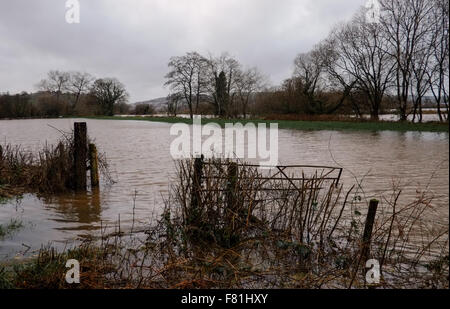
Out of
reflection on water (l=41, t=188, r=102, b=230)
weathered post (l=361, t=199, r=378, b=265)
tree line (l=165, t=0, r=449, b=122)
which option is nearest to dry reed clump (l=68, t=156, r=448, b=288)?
weathered post (l=361, t=199, r=378, b=265)

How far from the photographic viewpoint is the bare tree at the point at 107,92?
10550 cm

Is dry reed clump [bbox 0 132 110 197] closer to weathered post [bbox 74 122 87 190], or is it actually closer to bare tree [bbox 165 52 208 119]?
weathered post [bbox 74 122 87 190]

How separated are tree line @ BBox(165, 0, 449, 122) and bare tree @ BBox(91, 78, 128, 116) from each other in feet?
94.9

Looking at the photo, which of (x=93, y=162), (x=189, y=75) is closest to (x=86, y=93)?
(x=189, y=75)

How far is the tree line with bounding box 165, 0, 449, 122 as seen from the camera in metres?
39.3

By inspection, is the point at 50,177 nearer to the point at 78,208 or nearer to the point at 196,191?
the point at 78,208

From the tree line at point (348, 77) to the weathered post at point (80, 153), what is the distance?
83.9ft

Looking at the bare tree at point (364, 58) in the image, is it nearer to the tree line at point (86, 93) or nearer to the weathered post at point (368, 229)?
the weathered post at point (368, 229)

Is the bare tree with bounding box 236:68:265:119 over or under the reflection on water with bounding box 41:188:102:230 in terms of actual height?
over

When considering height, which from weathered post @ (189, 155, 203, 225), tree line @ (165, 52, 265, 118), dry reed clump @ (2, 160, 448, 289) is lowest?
dry reed clump @ (2, 160, 448, 289)

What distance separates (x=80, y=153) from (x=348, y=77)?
51.2 metres

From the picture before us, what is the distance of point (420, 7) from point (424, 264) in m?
41.4

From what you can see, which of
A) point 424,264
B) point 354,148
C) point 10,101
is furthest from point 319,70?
point 10,101

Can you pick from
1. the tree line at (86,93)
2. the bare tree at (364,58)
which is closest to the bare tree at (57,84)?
the tree line at (86,93)
